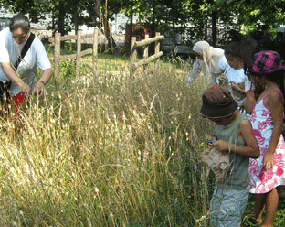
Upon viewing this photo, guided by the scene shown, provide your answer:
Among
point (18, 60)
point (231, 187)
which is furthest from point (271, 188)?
point (18, 60)

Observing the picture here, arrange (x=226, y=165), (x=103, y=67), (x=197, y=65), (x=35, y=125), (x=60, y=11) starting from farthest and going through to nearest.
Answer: (x=60, y=11)
(x=197, y=65)
(x=103, y=67)
(x=35, y=125)
(x=226, y=165)

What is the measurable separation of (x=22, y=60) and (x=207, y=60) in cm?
306

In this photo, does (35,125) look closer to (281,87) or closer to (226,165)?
(226,165)

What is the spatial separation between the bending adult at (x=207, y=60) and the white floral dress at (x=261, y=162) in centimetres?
271

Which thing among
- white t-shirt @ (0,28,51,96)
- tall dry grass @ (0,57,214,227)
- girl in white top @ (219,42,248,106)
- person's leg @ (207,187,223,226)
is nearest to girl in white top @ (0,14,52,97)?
white t-shirt @ (0,28,51,96)

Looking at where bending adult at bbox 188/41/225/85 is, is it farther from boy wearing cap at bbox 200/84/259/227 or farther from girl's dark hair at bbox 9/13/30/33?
boy wearing cap at bbox 200/84/259/227

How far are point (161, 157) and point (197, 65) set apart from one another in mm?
3735

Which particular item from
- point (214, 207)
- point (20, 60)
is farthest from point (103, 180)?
point (20, 60)

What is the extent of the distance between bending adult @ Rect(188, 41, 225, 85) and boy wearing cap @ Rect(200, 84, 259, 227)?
10.6 feet

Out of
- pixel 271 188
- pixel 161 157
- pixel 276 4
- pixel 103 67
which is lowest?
pixel 271 188

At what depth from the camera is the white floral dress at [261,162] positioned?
3.49 metres

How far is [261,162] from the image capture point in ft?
11.6

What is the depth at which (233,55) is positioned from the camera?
483 centimetres

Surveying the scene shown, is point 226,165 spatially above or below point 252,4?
below
